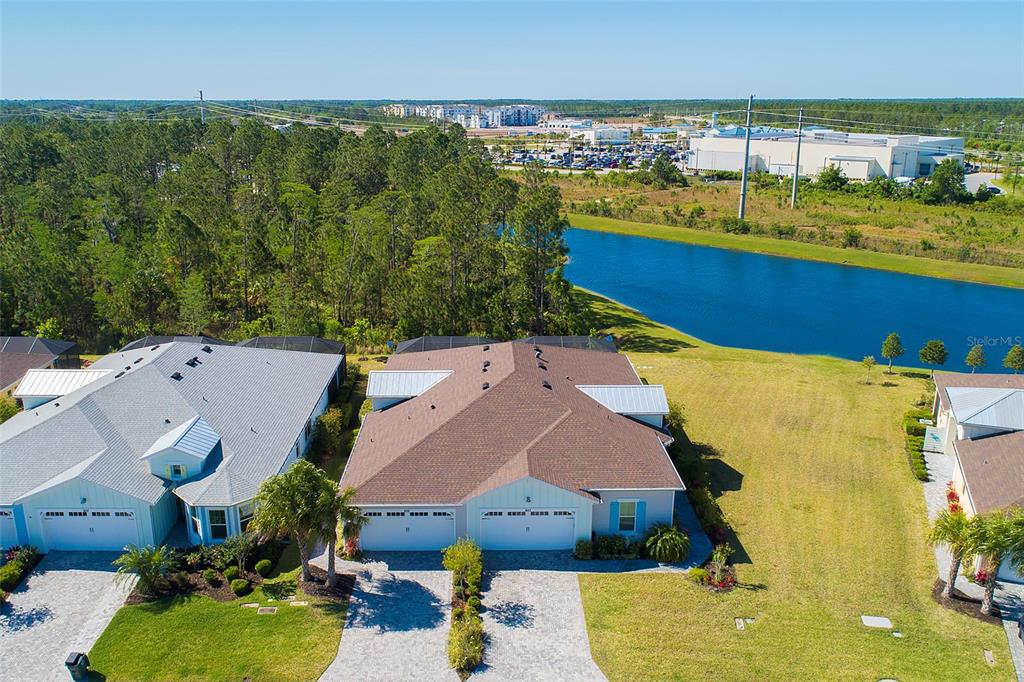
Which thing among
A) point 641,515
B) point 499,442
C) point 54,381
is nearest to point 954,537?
point 641,515

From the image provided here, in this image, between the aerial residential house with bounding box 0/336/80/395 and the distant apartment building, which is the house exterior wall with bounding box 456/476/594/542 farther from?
the distant apartment building

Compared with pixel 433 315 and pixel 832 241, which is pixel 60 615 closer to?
pixel 433 315

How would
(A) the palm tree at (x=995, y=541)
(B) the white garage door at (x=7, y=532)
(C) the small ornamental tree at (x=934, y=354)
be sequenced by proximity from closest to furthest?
(A) the palm tree at (x=995, y=541), (B) the white garage door at (x=7, y=532), (C) the small ornamental tree at (x=934, y=354)

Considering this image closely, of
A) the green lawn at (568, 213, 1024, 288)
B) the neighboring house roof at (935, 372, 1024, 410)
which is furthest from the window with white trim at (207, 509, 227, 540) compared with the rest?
the green lawn at (568, 213, 1024, 288)

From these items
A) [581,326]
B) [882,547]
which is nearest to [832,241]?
[581,326]

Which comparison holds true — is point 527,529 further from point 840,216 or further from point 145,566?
point 840,216

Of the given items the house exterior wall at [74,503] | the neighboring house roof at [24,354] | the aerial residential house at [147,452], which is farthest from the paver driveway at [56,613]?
the neighboring house roof at [24,354]

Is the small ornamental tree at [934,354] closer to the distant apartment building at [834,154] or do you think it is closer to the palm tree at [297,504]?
the palm tree at [297,504]
